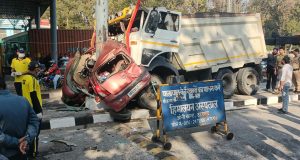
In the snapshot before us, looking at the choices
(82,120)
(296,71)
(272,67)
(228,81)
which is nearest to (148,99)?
(82,120)

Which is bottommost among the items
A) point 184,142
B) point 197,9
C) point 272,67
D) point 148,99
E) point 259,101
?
point 184,142

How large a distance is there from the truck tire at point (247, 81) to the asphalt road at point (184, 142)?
3.25 m

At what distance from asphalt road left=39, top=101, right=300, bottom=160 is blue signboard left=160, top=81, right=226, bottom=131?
38cm

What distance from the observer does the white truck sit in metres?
9.20

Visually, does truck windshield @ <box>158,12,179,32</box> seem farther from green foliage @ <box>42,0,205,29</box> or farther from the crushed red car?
green foliage @ <box>42,0,205,29</box>

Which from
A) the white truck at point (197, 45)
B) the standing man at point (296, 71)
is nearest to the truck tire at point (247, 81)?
the white truck at point (197, 45)

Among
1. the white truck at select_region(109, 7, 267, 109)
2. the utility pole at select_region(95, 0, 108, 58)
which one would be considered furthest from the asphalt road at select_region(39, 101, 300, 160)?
the utility pole at select_region(95, 0, 108, 58)

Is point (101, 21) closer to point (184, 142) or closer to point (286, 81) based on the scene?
point (184, 142)

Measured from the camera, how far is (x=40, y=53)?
1978 centimetres

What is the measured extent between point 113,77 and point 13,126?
4520 millimetres

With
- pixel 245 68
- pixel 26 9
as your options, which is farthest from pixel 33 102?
pixel 26 9

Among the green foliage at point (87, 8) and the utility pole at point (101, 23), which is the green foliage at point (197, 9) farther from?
the utility pole at point (101, 23)

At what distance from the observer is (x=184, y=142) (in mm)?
6473

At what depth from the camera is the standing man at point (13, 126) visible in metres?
3.27
